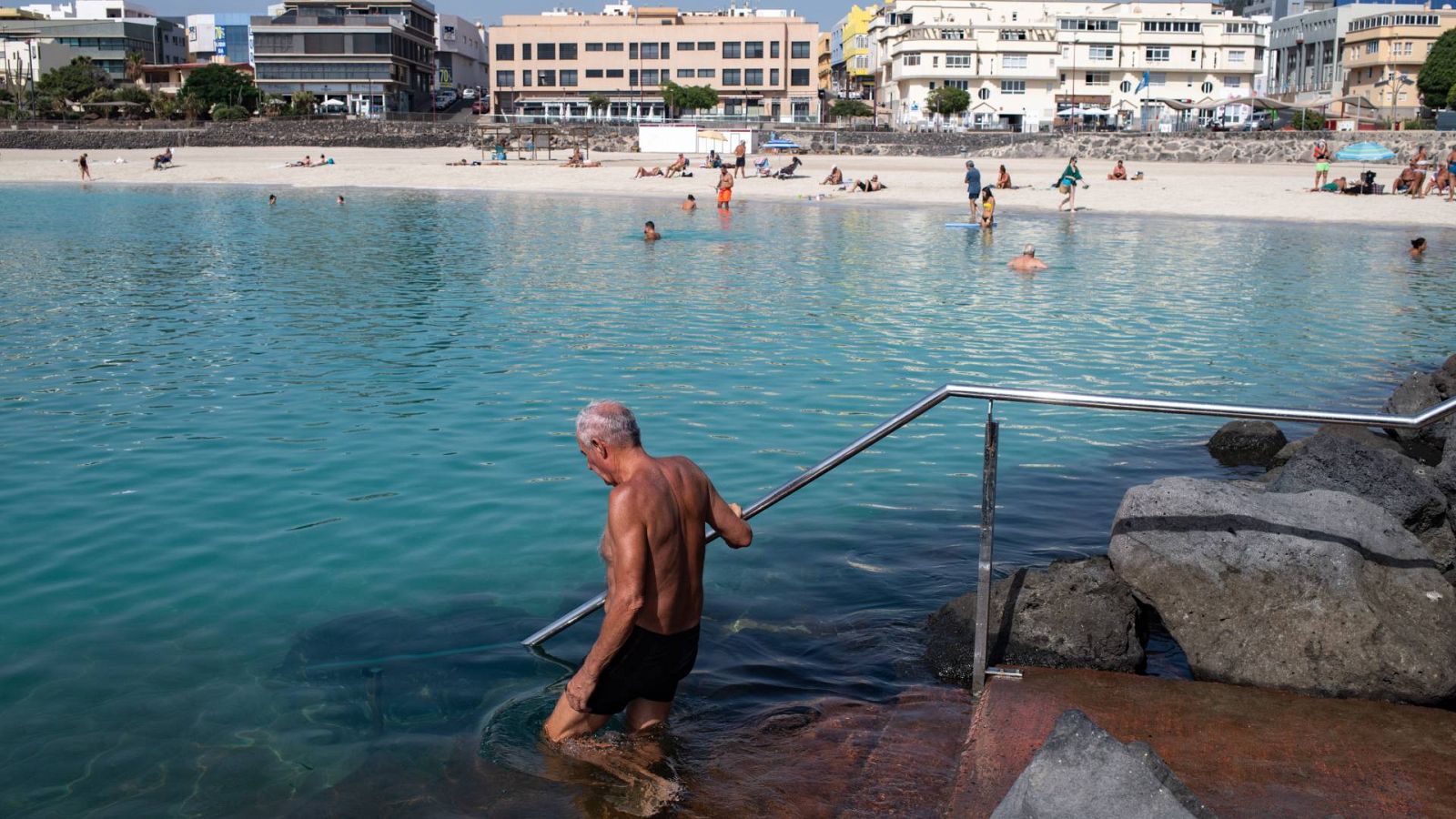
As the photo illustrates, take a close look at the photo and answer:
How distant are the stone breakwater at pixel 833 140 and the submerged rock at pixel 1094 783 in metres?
54.8

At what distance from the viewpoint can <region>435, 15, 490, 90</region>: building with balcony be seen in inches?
4879

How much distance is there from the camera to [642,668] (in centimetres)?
452

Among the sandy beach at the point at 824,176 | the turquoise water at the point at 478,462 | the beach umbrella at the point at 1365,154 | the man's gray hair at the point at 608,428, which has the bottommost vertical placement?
the turquoise water at the point at 478,462

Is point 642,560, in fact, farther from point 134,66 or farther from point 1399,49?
point 134,66

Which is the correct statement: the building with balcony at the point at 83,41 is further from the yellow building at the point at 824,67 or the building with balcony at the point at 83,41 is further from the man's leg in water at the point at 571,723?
the man's leg in water at the point at 571,723

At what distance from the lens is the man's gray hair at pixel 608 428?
4340mm

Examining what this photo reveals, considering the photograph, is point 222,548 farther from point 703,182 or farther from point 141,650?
point 703,182

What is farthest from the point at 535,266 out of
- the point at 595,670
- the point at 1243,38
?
the point at 1243,38

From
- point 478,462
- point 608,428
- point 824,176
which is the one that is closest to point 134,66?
point 824,176

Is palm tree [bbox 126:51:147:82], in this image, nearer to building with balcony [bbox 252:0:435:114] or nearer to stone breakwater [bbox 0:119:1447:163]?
building with balcony [bbox 252:0:435:114]

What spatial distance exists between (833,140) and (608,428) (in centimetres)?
6177

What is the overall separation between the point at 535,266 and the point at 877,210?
51.3 ft

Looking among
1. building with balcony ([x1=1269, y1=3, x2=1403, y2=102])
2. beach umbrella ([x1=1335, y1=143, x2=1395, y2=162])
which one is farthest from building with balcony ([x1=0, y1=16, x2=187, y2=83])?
beach umbrella ([x1=1335, y1=143, x2=1395, y2=162])

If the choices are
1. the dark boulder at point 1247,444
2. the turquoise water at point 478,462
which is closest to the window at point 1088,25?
the turquoise water at point 478,462
